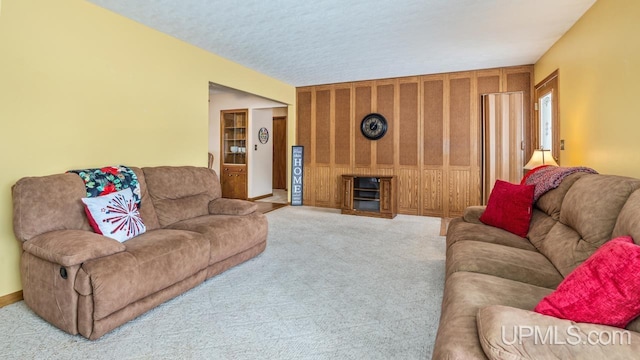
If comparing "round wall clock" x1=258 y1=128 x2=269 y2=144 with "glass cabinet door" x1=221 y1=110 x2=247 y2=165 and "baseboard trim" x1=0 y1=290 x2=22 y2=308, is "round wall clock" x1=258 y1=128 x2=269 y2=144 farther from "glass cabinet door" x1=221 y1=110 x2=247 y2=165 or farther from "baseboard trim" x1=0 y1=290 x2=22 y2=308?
"baseboard trim" x1=0 y1=290 x2=22 y2=308

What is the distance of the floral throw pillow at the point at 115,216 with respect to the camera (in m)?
2.29

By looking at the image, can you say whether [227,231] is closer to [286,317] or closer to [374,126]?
[286,317]

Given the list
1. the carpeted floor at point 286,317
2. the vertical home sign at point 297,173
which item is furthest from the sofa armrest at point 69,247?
the vertical home sign at point 297,173

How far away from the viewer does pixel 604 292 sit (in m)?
1.04

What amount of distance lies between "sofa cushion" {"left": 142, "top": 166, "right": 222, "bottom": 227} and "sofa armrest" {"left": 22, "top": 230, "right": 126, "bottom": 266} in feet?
3.01

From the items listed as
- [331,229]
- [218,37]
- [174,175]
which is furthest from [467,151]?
[174,175]

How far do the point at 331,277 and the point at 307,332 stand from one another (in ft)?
2.93

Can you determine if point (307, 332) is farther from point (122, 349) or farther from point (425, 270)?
point (425, 270)

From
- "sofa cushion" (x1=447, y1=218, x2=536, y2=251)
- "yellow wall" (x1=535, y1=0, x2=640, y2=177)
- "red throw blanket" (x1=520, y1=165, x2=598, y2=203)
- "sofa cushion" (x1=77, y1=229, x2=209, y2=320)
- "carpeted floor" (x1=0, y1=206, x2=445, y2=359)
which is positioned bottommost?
"carpeted floor" (x1=0, y1=206, x2=445, y2=359)

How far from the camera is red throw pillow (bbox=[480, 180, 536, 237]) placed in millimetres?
2508

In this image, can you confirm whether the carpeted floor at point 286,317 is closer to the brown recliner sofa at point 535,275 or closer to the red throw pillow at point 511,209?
the brown recliner sofa at point 535,275

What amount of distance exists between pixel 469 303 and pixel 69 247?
2.17 metres

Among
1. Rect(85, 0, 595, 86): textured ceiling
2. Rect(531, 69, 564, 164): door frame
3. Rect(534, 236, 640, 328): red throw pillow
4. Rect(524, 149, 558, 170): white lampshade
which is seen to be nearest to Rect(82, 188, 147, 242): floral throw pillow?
Rect(85, 0, 595, 86): textured ceiling

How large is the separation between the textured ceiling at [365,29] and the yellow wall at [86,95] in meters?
0.28
